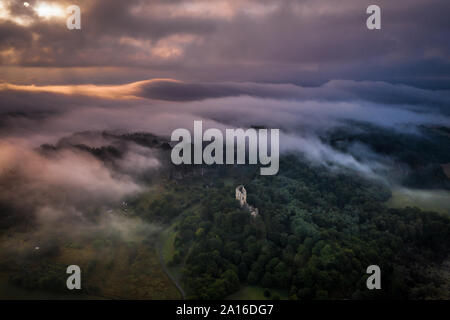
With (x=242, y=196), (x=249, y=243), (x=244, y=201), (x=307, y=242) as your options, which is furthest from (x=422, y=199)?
(x=249, y=243)

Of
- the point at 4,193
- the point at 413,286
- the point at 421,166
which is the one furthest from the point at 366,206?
the point at 4,193

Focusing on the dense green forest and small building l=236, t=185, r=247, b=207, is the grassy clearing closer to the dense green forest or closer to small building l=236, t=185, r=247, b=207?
the dense green forest

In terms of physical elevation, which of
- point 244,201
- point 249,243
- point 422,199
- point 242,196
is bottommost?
point 249,243

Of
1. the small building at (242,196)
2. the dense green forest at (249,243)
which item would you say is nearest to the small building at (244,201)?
Answer: the small building at (242,196)

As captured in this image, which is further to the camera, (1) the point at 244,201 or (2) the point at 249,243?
(1) the point at 244,201

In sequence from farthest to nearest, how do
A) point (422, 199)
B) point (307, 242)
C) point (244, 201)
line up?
point (422, 199) → point (244, 201) → point (307, 242)

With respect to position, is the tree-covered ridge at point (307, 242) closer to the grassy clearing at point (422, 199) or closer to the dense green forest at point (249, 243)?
the dense green forest at point (249, 243)

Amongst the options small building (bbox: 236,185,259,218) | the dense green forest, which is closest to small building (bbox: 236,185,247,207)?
small building (bbox: 236,185,259,218)

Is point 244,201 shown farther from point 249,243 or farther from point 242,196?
point 249,243
